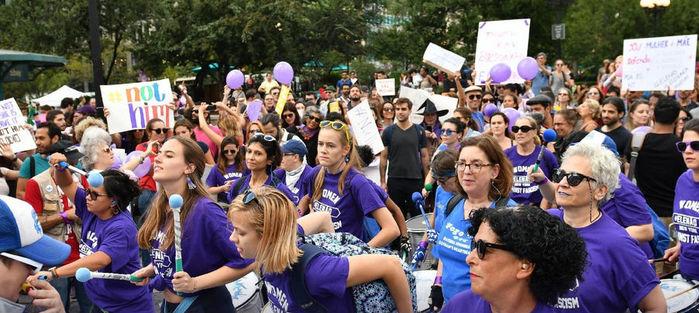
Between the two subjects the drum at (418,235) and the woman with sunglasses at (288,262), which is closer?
the woman with sunglasses at (288,262)

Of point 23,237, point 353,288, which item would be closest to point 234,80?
point 353,288

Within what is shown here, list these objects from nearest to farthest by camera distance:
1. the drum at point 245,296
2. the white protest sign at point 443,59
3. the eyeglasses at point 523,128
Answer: the drum at point 245,296 < the eyeglasses at point 523,128 < the white protest sign at point 443,59

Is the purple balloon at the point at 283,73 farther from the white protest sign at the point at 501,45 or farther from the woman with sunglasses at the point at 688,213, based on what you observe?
the woman with sunglasses at the point at 688,213

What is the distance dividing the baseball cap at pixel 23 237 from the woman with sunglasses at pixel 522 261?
1.54 meters

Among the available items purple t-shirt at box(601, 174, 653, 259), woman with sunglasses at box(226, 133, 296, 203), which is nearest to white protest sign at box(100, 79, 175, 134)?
woman with sunglasses at box(226, 133, 296, 203)

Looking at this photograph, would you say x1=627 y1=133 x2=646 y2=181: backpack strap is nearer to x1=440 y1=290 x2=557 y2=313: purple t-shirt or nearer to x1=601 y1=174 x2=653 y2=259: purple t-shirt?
x1=601 y1=174 x2=653 y2=259: purple t-shirt

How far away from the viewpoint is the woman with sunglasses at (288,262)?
3.19 meters

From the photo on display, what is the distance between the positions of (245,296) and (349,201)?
101 cm

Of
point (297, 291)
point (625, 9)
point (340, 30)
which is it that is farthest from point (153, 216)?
point (625, 9)

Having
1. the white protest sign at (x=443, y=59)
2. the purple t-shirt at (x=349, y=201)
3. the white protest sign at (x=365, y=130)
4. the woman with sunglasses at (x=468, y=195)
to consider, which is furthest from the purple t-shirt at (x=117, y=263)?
the white protest sign at (x=443, y=59)

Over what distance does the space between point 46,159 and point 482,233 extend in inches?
223

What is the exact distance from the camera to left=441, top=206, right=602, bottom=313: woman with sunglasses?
259 centimetres

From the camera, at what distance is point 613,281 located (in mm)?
3434

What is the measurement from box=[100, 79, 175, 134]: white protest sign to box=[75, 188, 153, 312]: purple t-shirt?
16.4 feet
